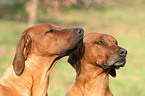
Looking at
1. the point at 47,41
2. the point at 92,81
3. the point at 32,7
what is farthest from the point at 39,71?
the point at 32,7

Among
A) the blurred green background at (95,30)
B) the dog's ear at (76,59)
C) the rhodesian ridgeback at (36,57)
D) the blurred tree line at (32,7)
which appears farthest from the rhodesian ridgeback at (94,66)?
the blurred tree line at (32,7)

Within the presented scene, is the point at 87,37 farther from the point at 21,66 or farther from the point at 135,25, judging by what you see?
the point at 135,25

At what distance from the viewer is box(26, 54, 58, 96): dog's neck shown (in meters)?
4.68

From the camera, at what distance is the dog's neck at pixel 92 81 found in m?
5.58

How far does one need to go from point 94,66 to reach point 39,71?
1399 millimetres

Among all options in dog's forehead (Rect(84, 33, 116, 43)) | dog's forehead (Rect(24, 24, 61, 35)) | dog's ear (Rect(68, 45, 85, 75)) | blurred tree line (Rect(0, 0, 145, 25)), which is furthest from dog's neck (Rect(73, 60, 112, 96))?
blurred tree line (Rect(0, 0, 145, 25))

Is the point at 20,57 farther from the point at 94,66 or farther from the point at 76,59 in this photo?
the point at 94,66

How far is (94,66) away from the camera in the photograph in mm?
5703

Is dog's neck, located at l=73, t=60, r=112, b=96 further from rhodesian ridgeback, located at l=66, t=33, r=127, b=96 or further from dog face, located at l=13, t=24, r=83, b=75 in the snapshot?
dog face, located at l=13, t=24, r=83, b=75

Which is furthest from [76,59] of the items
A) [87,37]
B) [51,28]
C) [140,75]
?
[140,75]

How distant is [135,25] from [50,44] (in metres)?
26.4

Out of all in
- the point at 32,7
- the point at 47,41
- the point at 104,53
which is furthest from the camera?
the point at 32,7

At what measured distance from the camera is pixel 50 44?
4793mm

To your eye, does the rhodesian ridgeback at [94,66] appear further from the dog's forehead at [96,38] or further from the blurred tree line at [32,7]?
the blurred tree line at [32,7]
